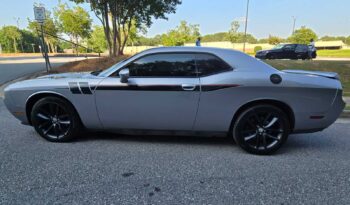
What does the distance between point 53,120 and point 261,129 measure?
126 inches

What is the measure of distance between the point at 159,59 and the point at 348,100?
607cm

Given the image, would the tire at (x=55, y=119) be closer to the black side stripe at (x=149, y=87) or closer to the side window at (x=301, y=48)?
the black side stripe at (x=149, y=87)

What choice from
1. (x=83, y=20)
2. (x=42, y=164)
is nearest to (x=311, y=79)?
(x=42, y=164)

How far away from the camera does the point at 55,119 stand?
376cm

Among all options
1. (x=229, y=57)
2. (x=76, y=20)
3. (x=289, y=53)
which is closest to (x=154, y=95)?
(x=229, y=57)

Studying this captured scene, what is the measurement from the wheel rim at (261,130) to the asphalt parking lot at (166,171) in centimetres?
21

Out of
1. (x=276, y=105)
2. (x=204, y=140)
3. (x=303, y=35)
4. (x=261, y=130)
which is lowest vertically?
(x=204, y=140)

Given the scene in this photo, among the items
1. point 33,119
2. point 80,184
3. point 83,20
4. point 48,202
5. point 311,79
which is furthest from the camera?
point 83,20

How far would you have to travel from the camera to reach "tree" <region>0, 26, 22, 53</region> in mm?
55844

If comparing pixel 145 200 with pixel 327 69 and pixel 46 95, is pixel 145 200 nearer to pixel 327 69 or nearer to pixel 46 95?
pixel 46 95

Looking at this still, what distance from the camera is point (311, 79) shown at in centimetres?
329

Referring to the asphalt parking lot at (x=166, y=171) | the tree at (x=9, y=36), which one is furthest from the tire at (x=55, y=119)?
the tree at (x=9, y=36)

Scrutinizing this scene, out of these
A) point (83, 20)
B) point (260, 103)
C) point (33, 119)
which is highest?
point (83, 20)

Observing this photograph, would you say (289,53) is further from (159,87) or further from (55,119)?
(55,119)
